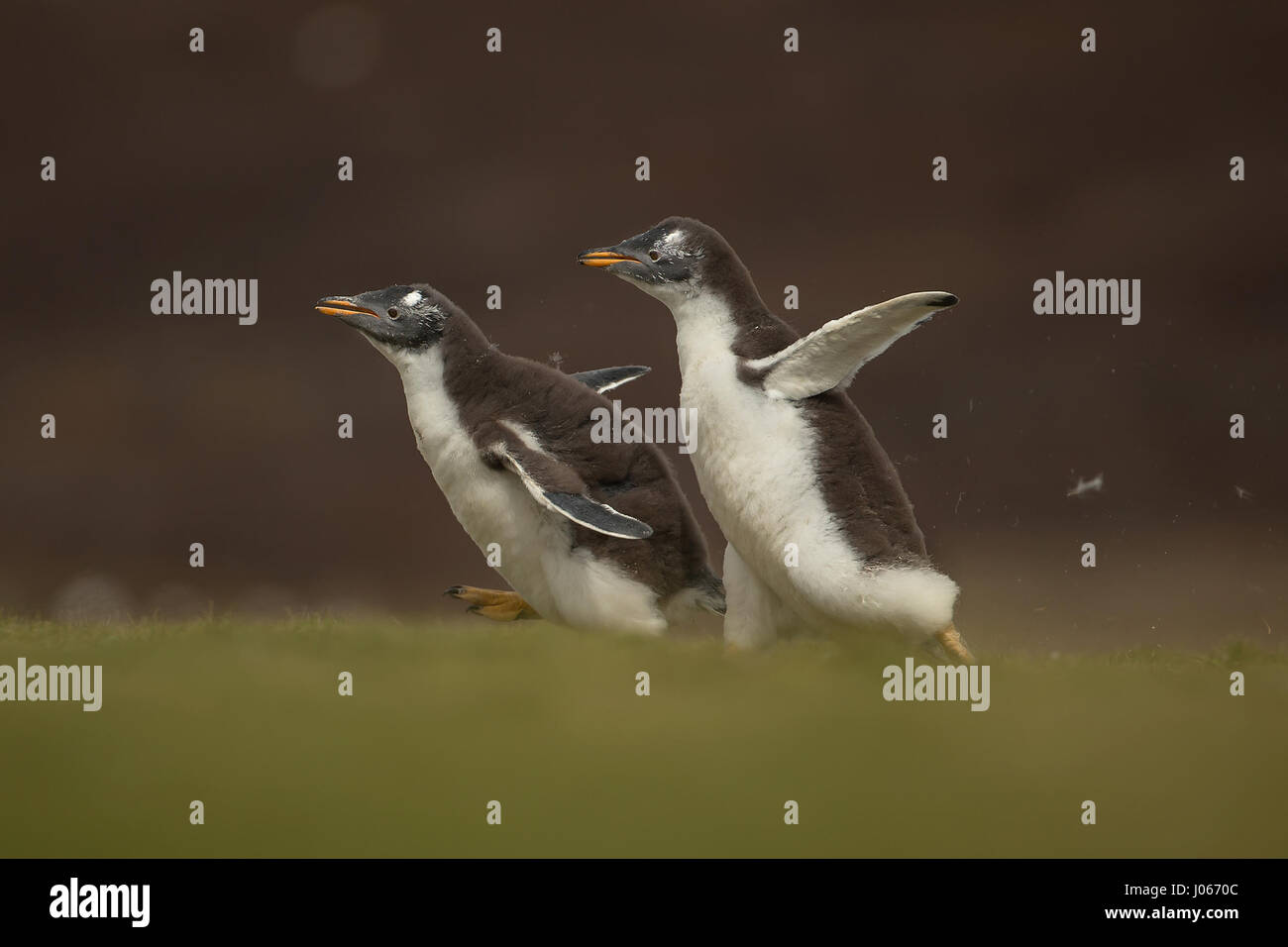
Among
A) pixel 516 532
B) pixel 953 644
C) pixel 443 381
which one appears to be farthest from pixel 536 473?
pixel 953 644

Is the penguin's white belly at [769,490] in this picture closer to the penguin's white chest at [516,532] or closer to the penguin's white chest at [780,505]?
the penguin's white chest at [780,505]

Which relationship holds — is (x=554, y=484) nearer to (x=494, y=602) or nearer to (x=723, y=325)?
(x=723, y=325)

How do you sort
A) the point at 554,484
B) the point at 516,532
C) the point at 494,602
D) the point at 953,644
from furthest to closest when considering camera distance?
the point at 494,602
the point at 516,532
the point at 554,484
the point at 953,644

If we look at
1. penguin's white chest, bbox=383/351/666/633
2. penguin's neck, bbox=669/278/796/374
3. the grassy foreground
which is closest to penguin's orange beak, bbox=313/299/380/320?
penguin's white chest, bbox=383/351/666/633

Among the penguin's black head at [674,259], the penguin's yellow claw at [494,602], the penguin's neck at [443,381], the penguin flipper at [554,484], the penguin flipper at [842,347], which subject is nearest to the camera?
the penguin flipper at [842,347]

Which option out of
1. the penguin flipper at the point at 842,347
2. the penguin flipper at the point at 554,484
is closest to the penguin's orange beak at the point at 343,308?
the penguin flipper at the point at 554,484

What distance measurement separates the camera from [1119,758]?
6.60 feet

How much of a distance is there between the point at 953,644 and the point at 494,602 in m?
1.27

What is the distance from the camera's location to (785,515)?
2805 millimetres

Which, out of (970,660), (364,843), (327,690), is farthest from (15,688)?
(970,660)

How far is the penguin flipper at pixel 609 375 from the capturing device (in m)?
3.68

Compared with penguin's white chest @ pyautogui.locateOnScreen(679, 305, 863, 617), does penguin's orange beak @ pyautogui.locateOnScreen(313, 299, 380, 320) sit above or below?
above

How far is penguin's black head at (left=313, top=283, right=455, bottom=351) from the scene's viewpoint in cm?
324

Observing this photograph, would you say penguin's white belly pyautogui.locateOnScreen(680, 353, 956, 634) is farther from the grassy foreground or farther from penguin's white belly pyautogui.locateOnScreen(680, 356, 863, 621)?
the grassy foreground
